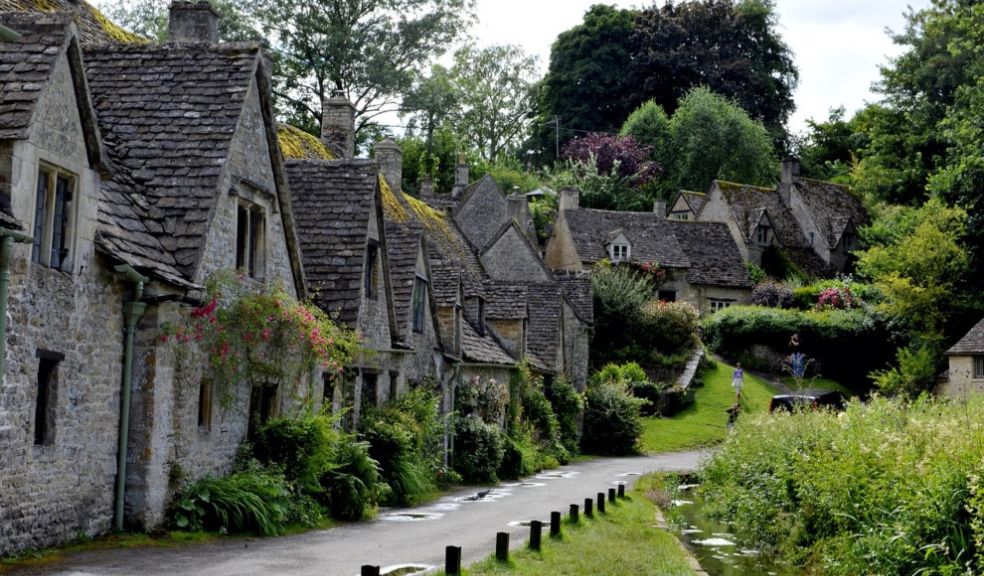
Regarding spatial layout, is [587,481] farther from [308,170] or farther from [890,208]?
[890,208]

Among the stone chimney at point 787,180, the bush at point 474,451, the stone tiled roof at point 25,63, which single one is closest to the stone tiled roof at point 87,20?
the stone tiled roof at point 25,63

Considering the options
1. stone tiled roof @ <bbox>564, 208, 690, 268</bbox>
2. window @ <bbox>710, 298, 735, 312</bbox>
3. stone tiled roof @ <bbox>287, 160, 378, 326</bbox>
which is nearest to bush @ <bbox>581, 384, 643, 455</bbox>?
stone tiled roof @ <bbox>287, 160, 378, 326</bbox>

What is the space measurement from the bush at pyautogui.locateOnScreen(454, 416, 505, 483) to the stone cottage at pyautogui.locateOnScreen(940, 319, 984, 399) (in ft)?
92.3

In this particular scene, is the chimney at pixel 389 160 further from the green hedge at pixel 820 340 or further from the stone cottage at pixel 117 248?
the green hedge at pixel 820 340

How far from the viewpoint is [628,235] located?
69000mm

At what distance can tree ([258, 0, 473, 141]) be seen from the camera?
56250 millimetres

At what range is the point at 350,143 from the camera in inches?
1323

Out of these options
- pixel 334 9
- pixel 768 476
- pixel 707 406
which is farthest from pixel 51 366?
pixel 334 9

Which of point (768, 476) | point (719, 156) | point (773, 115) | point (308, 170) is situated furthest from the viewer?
point (773, 115)

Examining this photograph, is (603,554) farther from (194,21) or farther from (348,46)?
(348,46)

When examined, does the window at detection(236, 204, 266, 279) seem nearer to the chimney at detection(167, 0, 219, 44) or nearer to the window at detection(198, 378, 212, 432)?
the window at detection(198, 378, 212, 432)

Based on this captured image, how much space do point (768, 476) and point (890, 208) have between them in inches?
1987

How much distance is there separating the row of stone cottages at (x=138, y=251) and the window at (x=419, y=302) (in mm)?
238

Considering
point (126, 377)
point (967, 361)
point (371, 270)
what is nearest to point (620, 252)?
point (967, 361)
